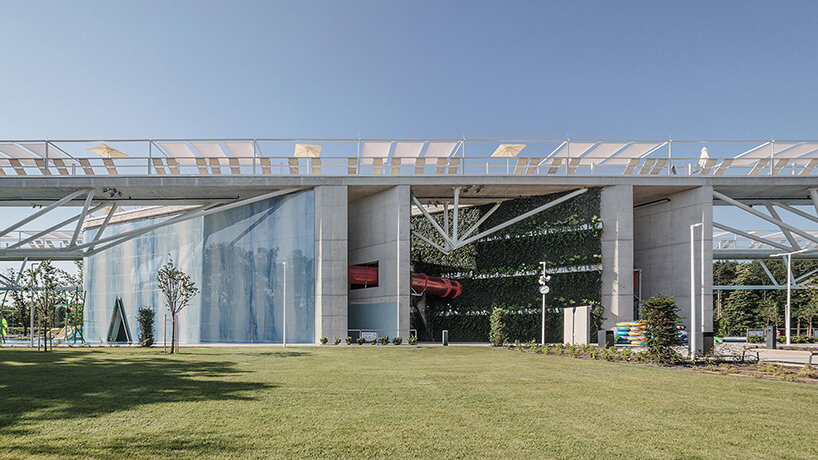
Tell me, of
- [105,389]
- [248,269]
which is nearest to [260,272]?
[248,269]

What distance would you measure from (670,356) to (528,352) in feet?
20.3

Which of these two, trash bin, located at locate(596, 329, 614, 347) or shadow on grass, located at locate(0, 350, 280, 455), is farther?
trash bin, located at locate(596, 329, 614, 347)

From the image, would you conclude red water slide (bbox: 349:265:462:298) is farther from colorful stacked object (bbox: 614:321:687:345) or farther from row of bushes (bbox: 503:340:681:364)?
colorful stacked object (bbox: 614:321:687:345)

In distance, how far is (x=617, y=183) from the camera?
29328 mm

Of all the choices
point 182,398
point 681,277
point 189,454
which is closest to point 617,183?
point 681,277

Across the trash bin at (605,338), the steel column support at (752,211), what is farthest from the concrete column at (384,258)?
the steel column support at (752,211)

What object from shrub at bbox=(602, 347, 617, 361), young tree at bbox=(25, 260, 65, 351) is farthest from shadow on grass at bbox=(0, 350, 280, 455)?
shrub at bbox=(602, 347, 617, 361)

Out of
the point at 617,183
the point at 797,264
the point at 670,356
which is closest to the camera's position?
the point at 670,356

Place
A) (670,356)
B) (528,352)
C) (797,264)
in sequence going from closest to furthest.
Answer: (670,356)
(528,352)
(797,264)

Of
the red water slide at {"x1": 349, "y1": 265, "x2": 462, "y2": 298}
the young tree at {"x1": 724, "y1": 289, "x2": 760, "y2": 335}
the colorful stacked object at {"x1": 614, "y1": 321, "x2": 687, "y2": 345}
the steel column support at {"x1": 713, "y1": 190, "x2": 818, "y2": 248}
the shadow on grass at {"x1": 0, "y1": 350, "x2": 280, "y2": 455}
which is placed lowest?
the young tree at {"x1": 724, "y1": 289, "x2": 760, "y2": 335}

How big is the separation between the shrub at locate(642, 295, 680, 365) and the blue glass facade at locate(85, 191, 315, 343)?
17.2 meters

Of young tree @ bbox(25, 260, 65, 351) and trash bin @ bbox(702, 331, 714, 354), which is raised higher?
young tree @ bbox(25, 260, 65, 351)

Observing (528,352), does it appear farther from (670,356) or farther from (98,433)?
(98,433)

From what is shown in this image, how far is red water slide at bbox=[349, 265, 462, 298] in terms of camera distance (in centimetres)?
3078
